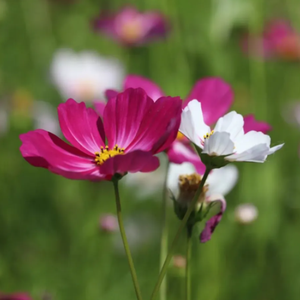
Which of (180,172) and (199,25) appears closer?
(180,172)

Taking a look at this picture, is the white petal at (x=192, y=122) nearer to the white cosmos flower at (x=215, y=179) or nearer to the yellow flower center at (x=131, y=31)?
the white cosmos flower at (x=215, y=179)

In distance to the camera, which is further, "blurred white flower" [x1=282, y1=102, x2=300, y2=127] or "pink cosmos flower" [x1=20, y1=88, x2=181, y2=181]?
"blurred white flower" [x1=282, y1=102, x2=300, y2=127]

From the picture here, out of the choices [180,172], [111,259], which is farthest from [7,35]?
[180,172]

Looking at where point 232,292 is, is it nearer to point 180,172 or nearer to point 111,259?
point 111,259

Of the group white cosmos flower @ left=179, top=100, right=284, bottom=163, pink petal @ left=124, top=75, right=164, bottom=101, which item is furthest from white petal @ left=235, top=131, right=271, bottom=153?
pink petal @ left=124, top=75, right=164, bottom=101

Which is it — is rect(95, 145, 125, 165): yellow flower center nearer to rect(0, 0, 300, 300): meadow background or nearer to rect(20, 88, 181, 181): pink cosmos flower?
rect(20, 88, 181, 181): pink cosmos flower

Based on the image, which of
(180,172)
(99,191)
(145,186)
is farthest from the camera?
(99,191)
